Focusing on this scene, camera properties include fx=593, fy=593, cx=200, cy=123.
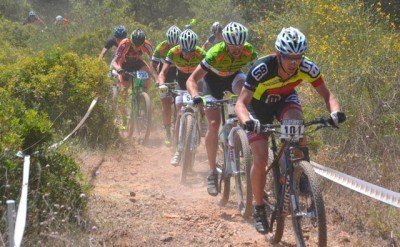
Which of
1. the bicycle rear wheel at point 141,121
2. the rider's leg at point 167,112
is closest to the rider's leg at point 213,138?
the rider's leg at point 167,112

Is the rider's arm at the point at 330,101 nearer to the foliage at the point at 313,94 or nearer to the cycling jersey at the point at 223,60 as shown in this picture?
the foliage at the point at 313,94

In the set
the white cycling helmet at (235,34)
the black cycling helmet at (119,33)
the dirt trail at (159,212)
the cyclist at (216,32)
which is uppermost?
the cyclist at (216,32)

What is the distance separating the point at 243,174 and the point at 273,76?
1.43 m

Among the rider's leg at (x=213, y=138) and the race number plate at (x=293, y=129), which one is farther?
the rider's leg at (x=213, y=138)

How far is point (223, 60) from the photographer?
7.01 metres

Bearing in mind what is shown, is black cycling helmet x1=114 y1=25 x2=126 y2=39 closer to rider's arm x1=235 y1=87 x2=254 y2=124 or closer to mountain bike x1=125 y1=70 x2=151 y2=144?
mountain bike x1=125 y1=70 x2=151 y2=144

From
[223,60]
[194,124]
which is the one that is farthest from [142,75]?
[223,60]

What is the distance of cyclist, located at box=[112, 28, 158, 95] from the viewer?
35.4 feet

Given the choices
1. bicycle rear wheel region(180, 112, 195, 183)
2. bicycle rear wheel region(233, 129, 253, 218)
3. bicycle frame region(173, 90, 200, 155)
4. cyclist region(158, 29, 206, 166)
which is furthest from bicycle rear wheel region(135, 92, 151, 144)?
bicycle rear wheel region(233, 129, 253, 218)

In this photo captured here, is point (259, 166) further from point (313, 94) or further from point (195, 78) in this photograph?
point (313, 94)

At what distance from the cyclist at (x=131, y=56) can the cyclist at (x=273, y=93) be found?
516 centimetres

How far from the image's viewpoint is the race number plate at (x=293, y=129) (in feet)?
16.3

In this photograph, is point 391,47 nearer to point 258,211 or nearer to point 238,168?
point 238,168

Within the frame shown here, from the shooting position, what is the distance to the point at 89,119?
9.50 meters
